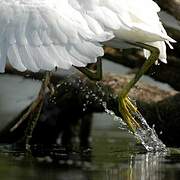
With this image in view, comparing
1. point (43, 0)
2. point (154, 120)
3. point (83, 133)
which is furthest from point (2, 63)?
point (83, 133)

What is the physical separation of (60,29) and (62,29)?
2cm

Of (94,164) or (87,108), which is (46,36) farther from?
(87,108)

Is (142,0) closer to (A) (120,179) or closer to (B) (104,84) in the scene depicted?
(A) (120,179)

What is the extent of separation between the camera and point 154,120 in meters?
9.46

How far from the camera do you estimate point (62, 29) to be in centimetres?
673

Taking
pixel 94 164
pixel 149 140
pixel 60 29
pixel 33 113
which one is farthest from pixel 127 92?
pixel 33 113

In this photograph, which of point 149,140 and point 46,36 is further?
point 149,140

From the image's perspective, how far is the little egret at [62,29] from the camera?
6.69 metres

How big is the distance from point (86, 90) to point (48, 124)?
0.78 metres

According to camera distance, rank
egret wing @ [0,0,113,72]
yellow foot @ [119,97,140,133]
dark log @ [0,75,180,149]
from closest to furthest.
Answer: egret wing @ [0,0,113,72] → yellow foot @ [119,97,140,133] → dark log @ [0,75,180,149]

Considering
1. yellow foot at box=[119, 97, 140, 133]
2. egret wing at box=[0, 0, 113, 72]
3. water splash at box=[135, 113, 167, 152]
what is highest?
egret wing at box=[0, 0, 113, 72]

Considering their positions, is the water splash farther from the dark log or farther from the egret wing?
the egret wing

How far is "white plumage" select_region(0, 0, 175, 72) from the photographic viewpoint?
6.69m

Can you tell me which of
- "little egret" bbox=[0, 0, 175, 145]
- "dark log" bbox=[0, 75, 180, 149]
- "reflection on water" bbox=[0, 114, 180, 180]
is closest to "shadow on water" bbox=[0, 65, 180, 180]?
"reflection on water" bbox=[0, 114, 180, 180]
